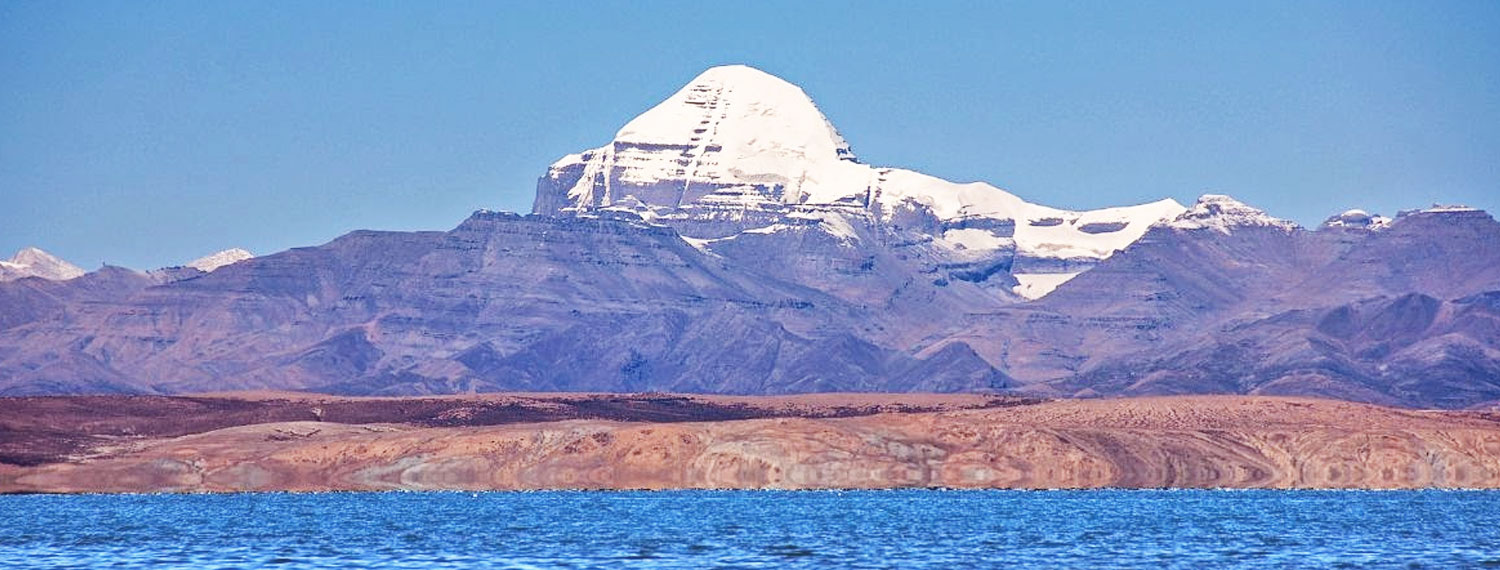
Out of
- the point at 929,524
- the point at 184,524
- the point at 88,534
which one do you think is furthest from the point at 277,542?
the point at 929,524

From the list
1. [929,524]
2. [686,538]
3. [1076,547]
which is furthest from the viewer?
[929,524]

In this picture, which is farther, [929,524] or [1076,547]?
[929,524]

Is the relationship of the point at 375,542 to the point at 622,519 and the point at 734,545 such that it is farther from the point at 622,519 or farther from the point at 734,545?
the point at 622,519

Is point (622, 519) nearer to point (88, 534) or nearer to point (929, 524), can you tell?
point (929, 524)

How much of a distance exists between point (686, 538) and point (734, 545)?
891 centimetres

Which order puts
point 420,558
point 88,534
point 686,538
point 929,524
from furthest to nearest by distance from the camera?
1. point 929,524
2. point 88,534
3. point 686,538
4. point 420,558

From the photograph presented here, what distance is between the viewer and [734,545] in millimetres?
152875

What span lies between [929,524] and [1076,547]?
33.4 metres

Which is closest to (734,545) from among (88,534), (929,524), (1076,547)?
(1076,547)

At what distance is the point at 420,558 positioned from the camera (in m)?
140

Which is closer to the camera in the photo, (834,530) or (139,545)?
(139,545)

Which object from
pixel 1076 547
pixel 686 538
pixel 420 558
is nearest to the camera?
pixel 420 558

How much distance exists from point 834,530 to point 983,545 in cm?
2103

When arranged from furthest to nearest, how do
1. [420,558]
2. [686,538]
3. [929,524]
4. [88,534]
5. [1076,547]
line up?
[929,524] → [88,534] → [686,538] → [1076,547] → [420,558]
